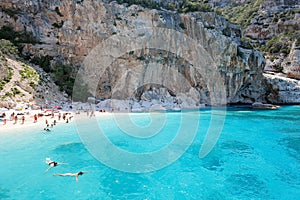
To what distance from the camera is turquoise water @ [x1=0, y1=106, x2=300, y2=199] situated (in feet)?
21.7

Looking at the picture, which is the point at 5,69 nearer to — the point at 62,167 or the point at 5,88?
the point at 5,88

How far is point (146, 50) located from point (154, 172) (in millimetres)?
26108

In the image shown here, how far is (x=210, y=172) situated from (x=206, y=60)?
98.3 ft

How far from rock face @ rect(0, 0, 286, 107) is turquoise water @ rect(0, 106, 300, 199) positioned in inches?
728

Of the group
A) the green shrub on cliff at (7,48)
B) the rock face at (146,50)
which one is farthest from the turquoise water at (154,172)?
the rock face at (146,50)

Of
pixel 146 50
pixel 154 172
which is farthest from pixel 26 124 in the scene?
pixel 146 50

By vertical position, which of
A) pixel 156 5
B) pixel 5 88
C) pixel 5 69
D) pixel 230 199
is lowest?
pixel 230 199

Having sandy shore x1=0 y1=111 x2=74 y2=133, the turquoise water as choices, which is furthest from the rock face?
the turquoise water

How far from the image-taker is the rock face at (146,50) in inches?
1126

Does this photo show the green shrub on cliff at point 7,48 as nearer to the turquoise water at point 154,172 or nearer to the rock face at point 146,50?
the rock face at point 146,50

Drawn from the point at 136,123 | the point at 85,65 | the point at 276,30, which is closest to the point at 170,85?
Result: the point at 85,65

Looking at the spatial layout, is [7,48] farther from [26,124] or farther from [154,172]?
[154,172]

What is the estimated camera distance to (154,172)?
27.6 ft

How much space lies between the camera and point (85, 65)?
97.1ft
